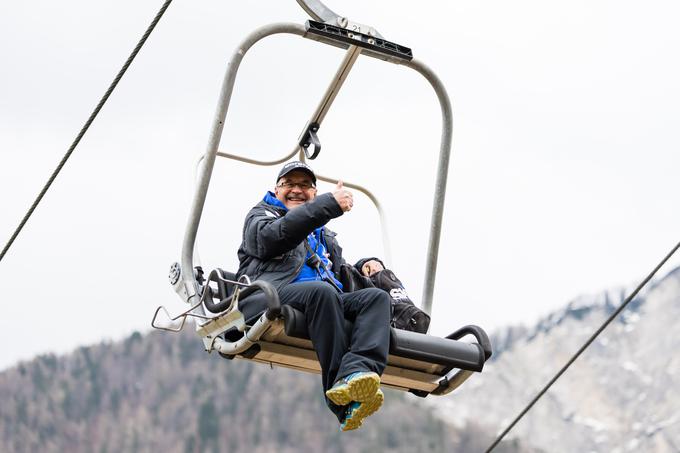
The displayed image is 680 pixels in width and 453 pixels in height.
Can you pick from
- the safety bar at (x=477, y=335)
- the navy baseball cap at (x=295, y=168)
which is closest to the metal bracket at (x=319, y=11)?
the navy baseball cap at (x=295, y=168)

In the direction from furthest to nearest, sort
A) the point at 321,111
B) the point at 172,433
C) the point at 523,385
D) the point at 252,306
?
the point at 523,385 < the point at 172,433 < the point at 321,111 < the point at 252,306

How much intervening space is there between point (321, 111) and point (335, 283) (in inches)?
36.3

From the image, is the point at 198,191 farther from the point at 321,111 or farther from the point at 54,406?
the point at 54,406

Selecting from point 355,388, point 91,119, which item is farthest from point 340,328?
point 91,119

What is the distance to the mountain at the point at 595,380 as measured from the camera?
14950 centimetres

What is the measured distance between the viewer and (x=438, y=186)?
7.10 metres

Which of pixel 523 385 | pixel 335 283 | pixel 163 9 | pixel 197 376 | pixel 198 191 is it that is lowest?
pixel 523 385

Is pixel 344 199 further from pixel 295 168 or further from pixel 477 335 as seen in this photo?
pixel 477 335

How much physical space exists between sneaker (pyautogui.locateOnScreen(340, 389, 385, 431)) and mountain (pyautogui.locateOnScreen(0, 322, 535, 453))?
107585 millimetres

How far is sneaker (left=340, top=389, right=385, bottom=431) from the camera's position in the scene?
6.02 meters

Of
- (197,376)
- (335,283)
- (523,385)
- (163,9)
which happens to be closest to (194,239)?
(335,283)

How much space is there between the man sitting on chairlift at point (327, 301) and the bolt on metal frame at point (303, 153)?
0.22 meters

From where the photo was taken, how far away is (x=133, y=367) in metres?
117

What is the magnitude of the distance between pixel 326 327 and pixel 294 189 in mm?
821
